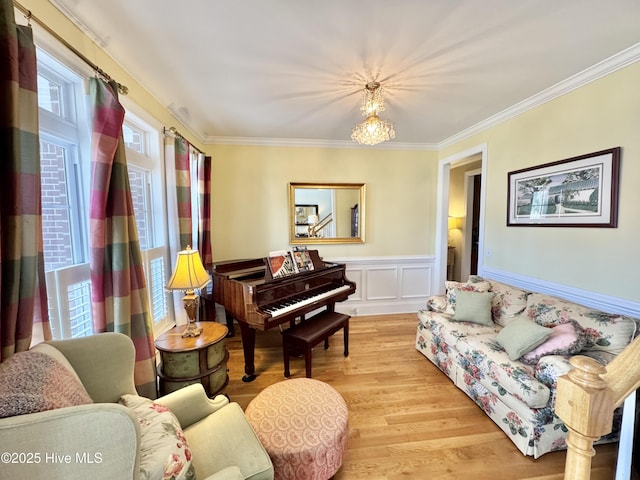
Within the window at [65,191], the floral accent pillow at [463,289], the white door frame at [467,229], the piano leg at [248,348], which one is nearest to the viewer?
the window at [65,191]

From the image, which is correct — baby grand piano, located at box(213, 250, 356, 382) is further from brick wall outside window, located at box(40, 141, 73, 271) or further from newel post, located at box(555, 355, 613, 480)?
newel post, located at box(555, 355, 613, 480)

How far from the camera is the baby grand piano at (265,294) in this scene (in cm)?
224

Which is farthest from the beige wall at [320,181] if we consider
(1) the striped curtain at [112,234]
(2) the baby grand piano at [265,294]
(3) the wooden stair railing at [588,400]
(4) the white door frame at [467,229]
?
(3) the wooden stair railing at [588,400]

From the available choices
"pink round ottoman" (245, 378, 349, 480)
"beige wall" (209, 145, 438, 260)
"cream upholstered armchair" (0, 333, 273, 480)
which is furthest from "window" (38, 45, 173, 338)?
"beige wall" (209, 145, 438, 260)

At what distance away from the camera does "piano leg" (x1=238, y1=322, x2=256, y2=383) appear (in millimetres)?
2357

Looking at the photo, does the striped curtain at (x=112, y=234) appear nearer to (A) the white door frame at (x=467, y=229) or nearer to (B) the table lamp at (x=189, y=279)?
(B) the table lamp at (x=189, y=279)

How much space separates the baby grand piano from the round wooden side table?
41cm

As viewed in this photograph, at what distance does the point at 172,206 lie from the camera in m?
2.53

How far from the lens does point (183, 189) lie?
8.45 feet

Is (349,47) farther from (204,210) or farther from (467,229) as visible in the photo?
(467,229)

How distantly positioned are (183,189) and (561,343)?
3.36m

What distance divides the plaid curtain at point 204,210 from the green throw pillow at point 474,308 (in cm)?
286

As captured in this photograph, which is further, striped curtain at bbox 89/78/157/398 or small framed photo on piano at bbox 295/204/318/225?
small framed photo on piano at bbox 295/204/318/225

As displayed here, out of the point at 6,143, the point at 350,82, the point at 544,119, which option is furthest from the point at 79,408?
the point at 544,119
